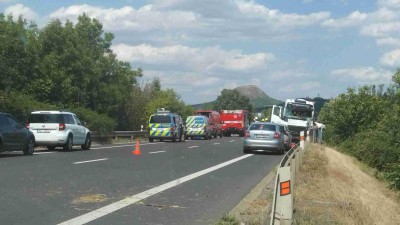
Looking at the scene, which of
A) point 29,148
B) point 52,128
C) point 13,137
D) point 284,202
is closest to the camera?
point 284,202

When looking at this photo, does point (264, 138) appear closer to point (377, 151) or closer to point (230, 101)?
point (377, 151)

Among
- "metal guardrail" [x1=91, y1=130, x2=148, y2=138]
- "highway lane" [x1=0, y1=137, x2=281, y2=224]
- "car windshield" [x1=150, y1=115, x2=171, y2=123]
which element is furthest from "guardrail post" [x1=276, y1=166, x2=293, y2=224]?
"car windshield" [x1=150, y1=115, x2=171, y2=123]

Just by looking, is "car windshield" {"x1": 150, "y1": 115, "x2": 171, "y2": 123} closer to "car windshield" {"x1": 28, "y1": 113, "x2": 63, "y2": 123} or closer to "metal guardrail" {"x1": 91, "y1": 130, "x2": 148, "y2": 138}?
"metal guardrail" {"x1": 91, "y1": 130, "x2": 148, "y2": 138}

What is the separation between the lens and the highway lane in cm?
910

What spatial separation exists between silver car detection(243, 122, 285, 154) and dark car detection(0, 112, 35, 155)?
1086cm

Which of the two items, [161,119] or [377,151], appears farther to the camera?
[161,119]

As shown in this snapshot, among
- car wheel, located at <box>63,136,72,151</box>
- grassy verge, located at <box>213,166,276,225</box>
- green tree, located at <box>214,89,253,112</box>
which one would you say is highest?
green tree, located at <box>214,89,253,112</box>

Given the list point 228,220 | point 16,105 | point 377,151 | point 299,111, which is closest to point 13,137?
point 16,105

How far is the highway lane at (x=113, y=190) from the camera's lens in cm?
910

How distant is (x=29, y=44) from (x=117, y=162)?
2780 cm

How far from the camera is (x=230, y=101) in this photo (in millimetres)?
165875

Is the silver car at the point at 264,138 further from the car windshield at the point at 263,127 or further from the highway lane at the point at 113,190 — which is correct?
the highway lane at the point at 113,190

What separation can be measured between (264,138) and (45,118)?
1041 cm

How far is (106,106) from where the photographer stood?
192 feet
